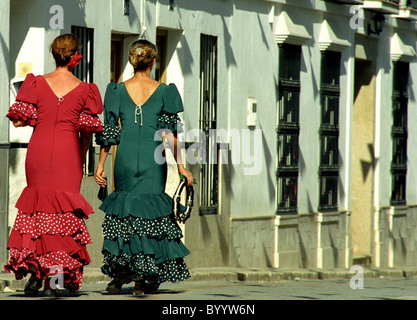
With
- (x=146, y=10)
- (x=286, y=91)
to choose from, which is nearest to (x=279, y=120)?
A: (x=286, y=91)

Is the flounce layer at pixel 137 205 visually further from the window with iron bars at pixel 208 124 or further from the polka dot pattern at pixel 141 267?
the window with iron bars at pixel 208 124

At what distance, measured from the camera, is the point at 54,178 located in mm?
10422

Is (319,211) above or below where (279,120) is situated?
below

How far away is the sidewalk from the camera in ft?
41.7

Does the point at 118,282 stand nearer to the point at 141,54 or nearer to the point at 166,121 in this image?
the point at 166,121

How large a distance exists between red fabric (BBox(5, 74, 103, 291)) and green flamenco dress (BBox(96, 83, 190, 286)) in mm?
307

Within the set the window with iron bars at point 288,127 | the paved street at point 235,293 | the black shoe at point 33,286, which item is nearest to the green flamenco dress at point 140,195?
the paved street at point 235,293

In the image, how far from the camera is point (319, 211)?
21422 millimetres

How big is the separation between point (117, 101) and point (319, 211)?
11.0m

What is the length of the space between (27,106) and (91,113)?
1.77 ft

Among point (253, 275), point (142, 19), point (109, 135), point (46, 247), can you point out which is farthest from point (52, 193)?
point (253, 275)
